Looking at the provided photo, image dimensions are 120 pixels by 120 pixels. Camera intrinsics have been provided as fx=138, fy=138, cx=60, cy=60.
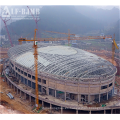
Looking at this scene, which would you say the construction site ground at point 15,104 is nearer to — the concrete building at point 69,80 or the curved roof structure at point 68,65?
the concrete building at point 69,80

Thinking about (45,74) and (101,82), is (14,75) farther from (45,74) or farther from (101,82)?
(101,82)

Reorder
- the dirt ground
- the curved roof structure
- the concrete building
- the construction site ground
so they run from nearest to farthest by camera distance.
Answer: the concrete building < the construction site ground < the dirt ground < the curved roof structure

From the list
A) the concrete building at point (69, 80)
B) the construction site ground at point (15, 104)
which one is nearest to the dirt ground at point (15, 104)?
the construction site ground at point (15, 104)

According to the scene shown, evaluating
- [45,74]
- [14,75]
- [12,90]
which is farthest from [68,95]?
[14,75]

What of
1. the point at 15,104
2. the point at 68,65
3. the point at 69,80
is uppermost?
the point at 68,65

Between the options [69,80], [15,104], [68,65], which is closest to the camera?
[69,80]

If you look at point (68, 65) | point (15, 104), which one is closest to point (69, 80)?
point (68, 65)

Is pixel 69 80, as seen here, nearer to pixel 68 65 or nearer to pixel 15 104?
pixel 68 65

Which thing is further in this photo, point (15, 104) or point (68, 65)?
point (68, 65)

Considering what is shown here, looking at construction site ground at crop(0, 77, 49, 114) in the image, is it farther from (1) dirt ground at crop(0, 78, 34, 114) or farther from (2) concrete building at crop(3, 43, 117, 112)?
(2) concrete building at crop(3, 43, 117, 112)

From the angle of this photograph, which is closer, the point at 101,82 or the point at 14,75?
the point at 101,82

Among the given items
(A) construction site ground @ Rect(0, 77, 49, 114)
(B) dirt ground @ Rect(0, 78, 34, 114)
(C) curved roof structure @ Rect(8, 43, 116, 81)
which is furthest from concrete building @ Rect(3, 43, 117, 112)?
(B) dirt ground @ Rect(0, 78, 34, 114)
